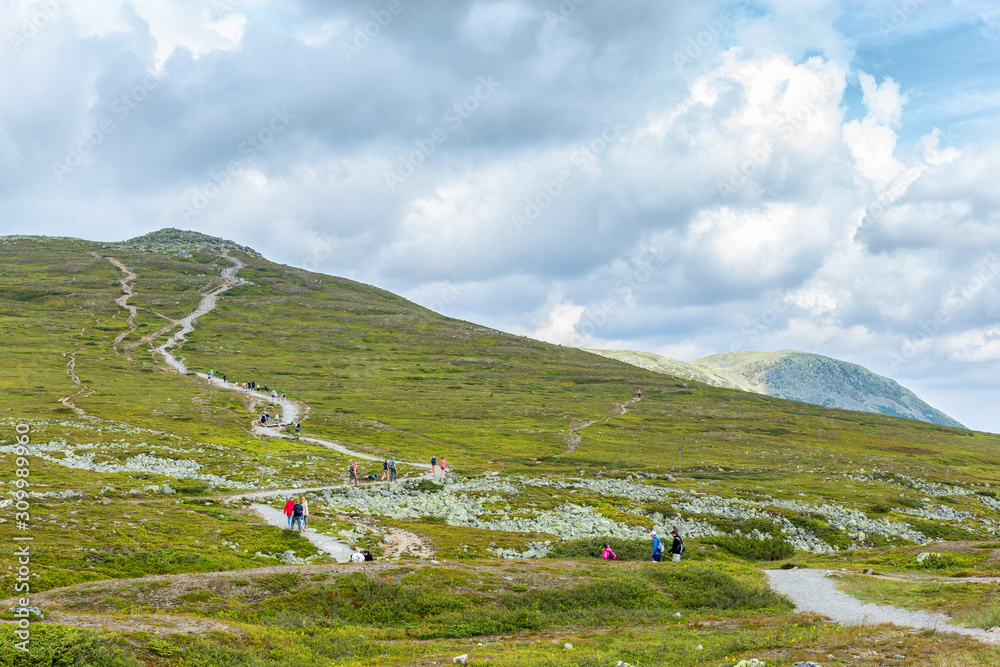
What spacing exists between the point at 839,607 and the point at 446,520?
35.7m

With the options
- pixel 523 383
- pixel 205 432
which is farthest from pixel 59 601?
A: pixel 523 383

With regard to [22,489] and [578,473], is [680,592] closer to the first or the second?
[22,489]

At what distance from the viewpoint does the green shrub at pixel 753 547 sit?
55.9 meters

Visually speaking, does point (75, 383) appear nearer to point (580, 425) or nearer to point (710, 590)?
point (580, 425)

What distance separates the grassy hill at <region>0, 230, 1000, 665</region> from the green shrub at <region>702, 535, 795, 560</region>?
0.69 ft

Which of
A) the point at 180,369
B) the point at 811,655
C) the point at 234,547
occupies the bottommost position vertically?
the point at 234,547

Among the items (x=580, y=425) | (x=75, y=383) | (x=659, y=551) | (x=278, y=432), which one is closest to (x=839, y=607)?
(x=659, y=551)

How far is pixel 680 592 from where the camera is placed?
3472cm

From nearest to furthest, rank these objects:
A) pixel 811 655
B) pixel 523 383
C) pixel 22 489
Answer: pixel 811 655
pixel 22 489
pixel 523 383

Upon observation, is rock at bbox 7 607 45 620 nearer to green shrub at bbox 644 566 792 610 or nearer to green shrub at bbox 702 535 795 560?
green shrub at bbox 644 566 792 610

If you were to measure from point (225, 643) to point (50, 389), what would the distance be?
126100 mm

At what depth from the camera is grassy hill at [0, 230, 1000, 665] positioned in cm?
2427

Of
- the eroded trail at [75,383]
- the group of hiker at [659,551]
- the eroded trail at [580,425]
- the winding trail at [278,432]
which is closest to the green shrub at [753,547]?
the group of hiker at [659,551]

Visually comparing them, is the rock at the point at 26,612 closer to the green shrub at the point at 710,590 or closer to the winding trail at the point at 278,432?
the winding trail at the point at 278,432
